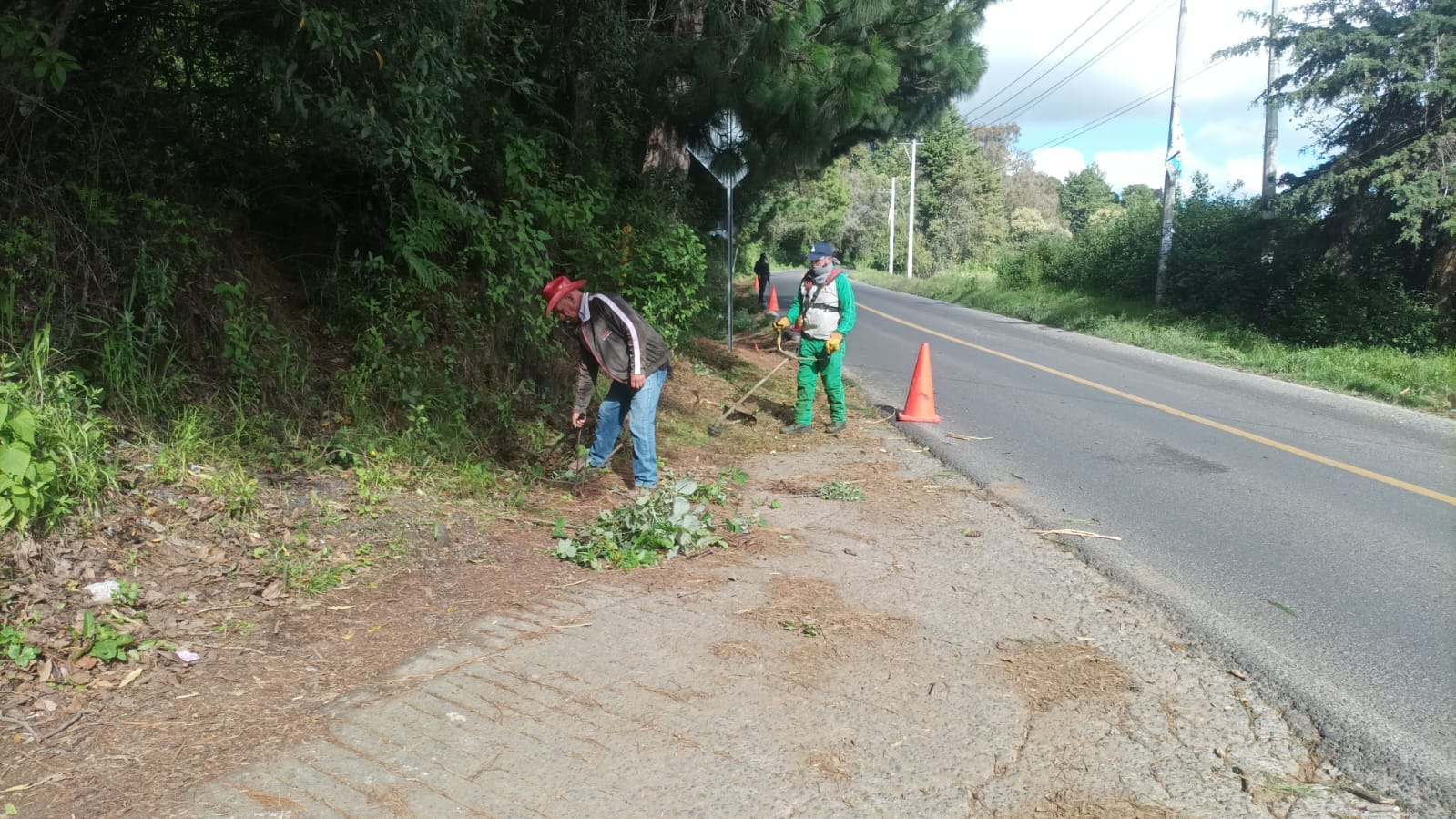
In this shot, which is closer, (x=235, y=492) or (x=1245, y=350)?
(x=235, y=492)

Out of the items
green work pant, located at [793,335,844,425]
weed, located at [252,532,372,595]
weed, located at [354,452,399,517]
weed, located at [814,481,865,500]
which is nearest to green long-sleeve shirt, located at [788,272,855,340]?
green work pant, located at [793,335,844,425]

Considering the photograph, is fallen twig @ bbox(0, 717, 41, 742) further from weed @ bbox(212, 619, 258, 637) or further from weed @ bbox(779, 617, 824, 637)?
weed @ bbox(779, 617, 824, 637)

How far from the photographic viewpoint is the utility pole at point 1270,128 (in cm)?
1723

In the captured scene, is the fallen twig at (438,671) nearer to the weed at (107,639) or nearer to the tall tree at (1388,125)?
the weed at (107,639)

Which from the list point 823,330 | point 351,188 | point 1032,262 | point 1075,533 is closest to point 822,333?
point 823,330

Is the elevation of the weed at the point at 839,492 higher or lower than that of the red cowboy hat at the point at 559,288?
lower

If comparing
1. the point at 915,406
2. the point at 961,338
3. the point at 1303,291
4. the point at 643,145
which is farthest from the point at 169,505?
the point at 1303,291

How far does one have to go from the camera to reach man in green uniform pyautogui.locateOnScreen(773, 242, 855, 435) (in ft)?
28.0

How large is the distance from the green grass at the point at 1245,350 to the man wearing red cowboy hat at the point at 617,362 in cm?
1030

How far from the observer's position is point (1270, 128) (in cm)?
1816

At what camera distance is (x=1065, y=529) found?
233 inches

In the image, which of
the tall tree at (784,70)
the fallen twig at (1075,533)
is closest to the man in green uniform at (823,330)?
the tall tree at (784,70)

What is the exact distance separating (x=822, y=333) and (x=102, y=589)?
5938 mm

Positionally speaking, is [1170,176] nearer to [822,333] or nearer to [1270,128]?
[1270,128]
